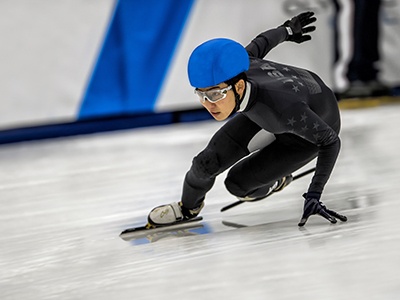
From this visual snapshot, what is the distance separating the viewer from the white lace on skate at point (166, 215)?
2.82 meters

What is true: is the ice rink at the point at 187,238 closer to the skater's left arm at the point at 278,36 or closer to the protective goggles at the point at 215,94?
the protective goggles at the point at 215,94

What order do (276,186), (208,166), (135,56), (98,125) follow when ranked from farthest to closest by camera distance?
(98,125), (135,56), (276,186), (208,166)

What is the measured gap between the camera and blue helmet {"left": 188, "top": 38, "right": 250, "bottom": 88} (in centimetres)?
235

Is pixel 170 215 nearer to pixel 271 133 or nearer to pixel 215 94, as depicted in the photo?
pixel 271 133

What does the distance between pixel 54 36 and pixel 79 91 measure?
1.62 ft

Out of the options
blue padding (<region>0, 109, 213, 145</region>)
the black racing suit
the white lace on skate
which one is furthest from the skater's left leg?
blue padding (<region>0, 109, 213, 145</region>)

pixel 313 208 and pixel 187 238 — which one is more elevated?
pixel 313 208

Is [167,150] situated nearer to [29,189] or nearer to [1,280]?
[29,189]

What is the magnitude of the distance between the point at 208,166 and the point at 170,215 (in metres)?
0.26

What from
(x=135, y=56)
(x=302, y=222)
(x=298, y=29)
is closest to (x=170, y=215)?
(x=302, y=222)

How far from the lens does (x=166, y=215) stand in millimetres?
2832

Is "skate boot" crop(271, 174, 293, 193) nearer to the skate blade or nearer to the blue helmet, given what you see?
the skate blade

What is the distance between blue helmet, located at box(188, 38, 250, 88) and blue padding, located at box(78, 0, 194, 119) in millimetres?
3732

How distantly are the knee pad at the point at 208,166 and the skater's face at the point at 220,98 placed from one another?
1.10ft
